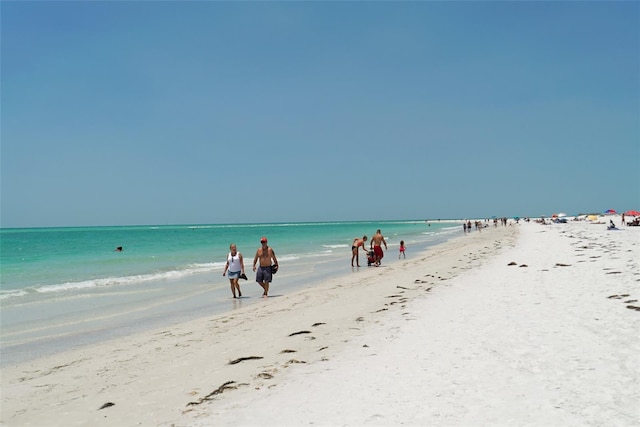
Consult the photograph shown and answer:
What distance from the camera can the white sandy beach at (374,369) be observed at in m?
4.16

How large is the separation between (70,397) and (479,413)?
4917 mm

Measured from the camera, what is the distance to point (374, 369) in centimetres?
536

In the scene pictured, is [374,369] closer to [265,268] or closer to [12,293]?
[265,268]

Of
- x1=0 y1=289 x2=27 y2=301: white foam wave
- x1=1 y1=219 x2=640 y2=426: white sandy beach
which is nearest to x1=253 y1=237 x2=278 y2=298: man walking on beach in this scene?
x1=1 y1=219 x2=640 y2=426: white sandy beach

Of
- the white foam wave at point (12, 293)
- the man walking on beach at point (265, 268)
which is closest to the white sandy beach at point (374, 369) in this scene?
the man walking on beach at point (265, 268)

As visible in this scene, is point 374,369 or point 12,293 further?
point 12,293

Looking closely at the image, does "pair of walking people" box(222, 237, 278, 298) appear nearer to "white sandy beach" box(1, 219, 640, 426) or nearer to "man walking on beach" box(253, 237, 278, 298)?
"man walking on beach" box(253, 237, 278, 298)

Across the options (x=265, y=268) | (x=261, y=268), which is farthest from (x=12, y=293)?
(x=265, y=268)

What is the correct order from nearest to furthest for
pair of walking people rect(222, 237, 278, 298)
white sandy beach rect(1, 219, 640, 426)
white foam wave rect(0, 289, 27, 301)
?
white sandy beach rect(1, 219, 640, 426)
pair of walking people rect(222, 237, 278, 298)
white foam wave rect(0, 289, 27, 301)

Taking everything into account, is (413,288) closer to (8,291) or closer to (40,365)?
(40,365)

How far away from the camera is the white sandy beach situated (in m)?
4.16

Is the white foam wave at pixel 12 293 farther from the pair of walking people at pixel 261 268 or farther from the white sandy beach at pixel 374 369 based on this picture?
the white sandy beach at pixel 374 369

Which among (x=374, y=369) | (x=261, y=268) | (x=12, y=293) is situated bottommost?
(x=12, y=293)

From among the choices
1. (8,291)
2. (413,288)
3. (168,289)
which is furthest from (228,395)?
(8,291)
